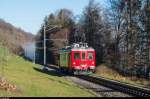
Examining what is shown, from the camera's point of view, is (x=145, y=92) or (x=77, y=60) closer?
(x=145, y=92)

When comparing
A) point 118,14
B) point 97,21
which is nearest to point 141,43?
point 118,14

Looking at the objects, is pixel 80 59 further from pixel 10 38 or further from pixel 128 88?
pixel 10 38

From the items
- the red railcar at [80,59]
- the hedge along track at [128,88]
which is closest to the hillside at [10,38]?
the red railcar at [80,59]

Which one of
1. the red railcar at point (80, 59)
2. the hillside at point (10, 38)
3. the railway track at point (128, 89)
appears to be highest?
the hillside at point (10, 38)

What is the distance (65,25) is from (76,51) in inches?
2147

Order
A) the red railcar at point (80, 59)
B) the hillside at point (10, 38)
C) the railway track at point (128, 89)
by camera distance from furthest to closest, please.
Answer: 1. the hillside at point (10, 38)
2. the red railcar at point (80, 59)
3. the railway track at point (128, 89)

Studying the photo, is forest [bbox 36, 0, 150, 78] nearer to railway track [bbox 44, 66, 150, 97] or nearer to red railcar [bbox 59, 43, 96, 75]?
→ red railcar [bbox 59, 43, 96, 75]

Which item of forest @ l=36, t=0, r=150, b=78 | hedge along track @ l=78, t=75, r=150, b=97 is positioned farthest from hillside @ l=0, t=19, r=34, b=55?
forest @ l=36, t=0, r=150, b=78

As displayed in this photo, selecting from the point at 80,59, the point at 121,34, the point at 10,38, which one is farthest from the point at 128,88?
the point at 10,38

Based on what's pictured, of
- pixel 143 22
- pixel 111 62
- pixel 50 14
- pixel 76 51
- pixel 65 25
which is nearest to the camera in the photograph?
pixel 76 51

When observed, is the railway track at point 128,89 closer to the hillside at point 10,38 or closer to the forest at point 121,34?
the hillside at point 10,38

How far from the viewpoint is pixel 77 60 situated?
4375 centimetres

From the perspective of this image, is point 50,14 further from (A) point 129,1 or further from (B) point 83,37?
(A) point 129,1

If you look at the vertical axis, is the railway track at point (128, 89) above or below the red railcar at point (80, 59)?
below
